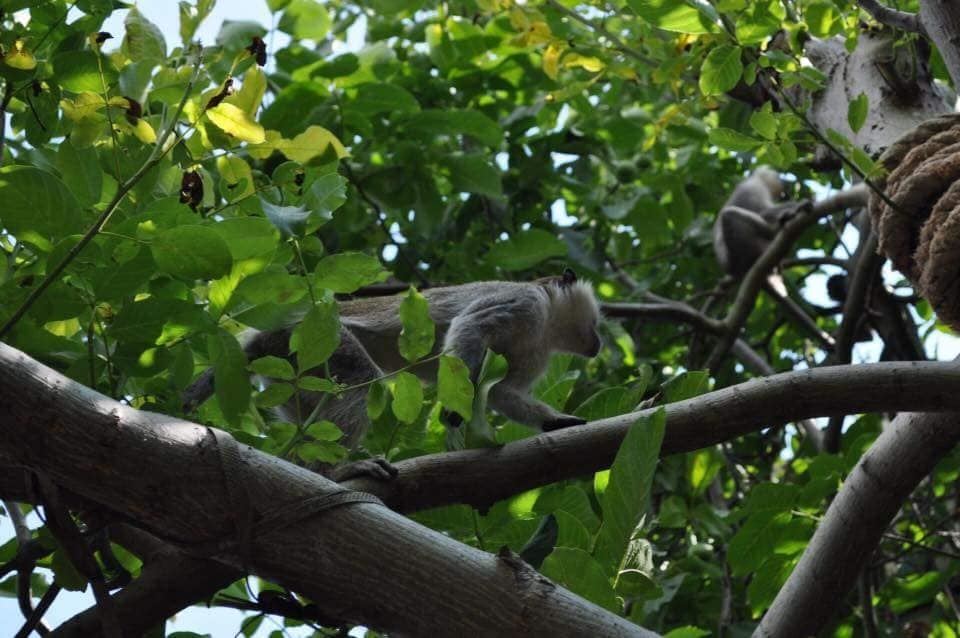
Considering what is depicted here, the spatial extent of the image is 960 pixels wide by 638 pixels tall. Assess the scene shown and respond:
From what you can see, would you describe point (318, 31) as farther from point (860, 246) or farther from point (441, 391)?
point (860, 246)

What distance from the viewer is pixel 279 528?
222 cm

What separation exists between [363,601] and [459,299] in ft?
11.2

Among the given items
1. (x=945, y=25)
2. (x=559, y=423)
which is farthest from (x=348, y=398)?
(x=945, y=25)

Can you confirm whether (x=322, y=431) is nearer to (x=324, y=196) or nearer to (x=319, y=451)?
(x=319, y=451)

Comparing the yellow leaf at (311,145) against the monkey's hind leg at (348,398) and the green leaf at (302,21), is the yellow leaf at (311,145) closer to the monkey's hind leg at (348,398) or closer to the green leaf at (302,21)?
the monkey's hind leg at (348,398)

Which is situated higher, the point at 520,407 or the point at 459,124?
the point at 459,124

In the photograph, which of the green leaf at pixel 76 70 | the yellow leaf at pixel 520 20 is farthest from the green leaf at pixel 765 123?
the green leaf at pixel 76 70

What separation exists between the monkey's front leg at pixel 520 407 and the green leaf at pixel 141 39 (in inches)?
83.7

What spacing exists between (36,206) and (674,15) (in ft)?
6.55

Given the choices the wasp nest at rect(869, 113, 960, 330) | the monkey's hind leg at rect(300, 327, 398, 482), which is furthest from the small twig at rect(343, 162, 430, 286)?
the wasp nest at rect(869, 113, 960, 330)

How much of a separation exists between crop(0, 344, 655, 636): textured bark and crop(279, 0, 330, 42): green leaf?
3107 mm

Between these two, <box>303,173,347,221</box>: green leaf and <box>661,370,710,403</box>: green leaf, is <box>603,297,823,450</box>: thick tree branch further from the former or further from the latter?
<box>303,173,347,221</box>: green leaf

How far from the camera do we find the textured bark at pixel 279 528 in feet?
6.91

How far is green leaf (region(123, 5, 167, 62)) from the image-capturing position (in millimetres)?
2969
